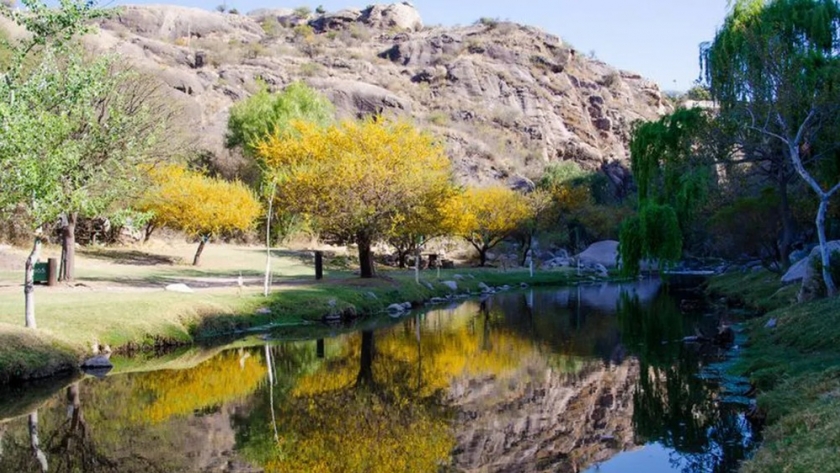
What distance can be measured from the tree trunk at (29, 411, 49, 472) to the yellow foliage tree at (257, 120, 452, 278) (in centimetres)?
Answer: 2145

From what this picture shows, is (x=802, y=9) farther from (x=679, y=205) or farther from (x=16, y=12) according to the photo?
(x=16, y=12)

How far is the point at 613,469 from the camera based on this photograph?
1231 cm

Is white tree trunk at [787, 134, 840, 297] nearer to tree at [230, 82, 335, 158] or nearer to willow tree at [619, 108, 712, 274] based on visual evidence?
willow tree at [619, 108, 712, 274]

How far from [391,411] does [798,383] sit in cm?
847

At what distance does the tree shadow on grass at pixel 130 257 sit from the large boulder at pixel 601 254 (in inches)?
1574

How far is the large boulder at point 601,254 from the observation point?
71250 millimetres

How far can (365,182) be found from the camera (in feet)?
117

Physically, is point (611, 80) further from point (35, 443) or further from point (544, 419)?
point (35, 443)

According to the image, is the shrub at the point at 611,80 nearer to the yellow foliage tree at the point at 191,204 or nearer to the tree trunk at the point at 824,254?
the yellow foliage tree at the point at 191,204

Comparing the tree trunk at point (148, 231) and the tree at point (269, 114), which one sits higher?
the tree at point (269, 114)

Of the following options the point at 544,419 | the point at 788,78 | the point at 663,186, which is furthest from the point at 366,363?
the point at 663,186

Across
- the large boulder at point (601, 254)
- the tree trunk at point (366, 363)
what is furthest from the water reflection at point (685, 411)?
the large boulder at point (601, 254)

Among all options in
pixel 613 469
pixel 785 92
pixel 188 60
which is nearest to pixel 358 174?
pixel 785 92

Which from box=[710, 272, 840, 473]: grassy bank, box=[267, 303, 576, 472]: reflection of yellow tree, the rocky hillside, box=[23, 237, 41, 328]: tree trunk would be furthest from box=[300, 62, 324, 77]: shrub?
box=[23, 237, 41, 328]: tree trunk
